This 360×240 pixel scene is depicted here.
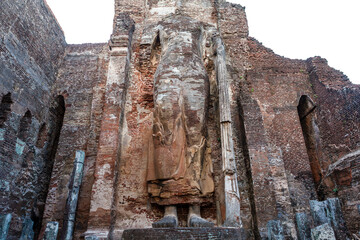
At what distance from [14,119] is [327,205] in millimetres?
6708

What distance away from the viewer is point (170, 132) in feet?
15.1

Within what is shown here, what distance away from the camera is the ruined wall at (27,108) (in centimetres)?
612

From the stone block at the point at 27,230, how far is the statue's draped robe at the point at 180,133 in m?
3.78

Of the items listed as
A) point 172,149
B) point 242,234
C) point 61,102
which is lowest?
point 242,234

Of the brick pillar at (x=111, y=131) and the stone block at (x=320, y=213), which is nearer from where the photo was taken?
the stone block at (x=320, y=213)

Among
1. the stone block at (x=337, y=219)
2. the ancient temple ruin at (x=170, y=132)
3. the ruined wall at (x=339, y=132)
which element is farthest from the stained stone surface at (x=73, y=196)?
the ruined wall at (x=339, y=132)

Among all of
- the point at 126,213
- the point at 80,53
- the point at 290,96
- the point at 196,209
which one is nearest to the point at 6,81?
the point at 80,53

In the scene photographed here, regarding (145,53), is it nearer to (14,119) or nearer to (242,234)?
(14,119)

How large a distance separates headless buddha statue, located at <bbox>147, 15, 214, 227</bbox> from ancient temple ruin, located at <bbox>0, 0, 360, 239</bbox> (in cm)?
2

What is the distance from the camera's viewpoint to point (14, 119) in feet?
21.1

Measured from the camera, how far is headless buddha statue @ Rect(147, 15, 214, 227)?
442 cm

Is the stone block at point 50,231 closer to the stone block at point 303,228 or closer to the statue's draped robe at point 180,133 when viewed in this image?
the statue's draped robe at point 180,133

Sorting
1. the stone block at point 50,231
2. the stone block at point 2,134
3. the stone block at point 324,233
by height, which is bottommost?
the stone block at point 324,233

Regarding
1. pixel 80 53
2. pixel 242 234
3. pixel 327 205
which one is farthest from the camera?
pixel 80 53
